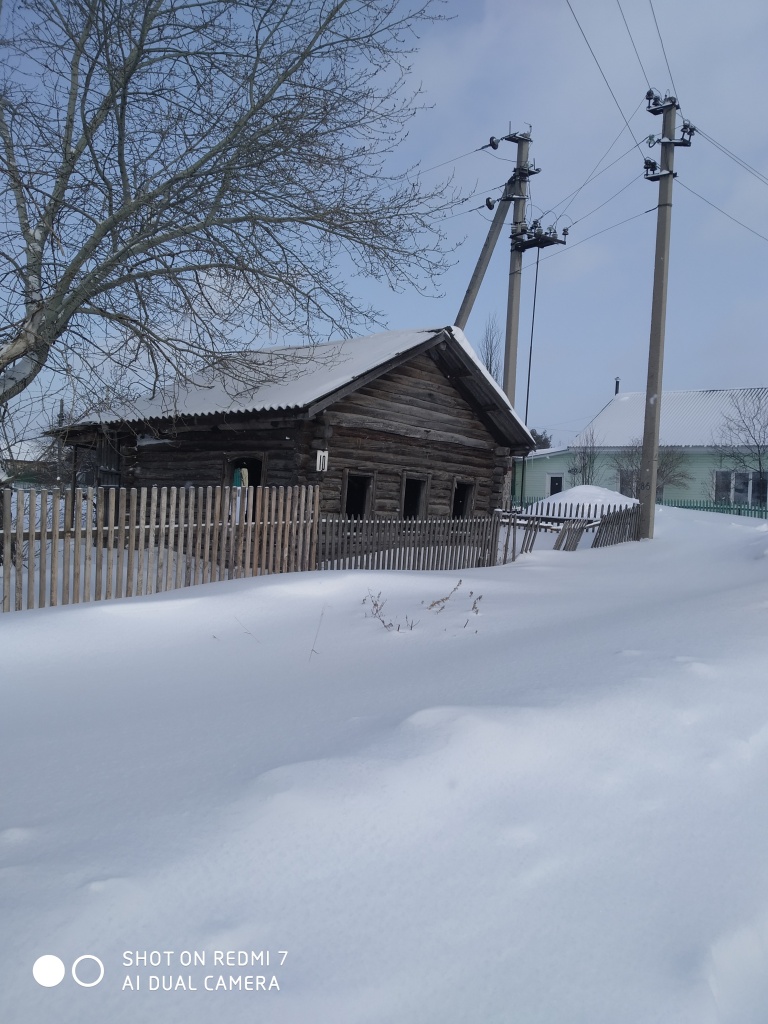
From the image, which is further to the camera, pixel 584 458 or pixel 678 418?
pixel 678 418

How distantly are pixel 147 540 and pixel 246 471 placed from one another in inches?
249

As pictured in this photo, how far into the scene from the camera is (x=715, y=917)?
257 cm

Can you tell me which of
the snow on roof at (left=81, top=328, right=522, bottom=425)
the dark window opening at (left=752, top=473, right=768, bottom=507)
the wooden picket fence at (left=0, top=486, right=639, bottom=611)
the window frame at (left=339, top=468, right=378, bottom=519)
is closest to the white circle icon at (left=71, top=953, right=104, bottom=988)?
the wooden picket fence at (left=0, top=486, right=639, bottom=611)

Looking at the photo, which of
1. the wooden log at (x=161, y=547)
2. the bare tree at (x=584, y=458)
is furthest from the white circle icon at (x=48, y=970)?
the bare tree at (x=584, y=458)

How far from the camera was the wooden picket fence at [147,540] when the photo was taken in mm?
7871

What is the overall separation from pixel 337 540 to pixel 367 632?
531 cm

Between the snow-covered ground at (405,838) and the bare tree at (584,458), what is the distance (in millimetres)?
35429

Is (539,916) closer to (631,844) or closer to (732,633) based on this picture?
(631,844)

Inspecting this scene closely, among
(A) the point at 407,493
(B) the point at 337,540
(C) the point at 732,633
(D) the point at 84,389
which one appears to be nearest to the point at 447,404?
(A) the point at 407,493

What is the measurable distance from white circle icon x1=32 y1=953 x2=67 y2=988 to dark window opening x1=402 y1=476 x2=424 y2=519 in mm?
14775

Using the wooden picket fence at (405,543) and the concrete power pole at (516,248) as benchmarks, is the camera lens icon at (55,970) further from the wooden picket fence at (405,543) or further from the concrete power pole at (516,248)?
the concrete power pole at (516,248)

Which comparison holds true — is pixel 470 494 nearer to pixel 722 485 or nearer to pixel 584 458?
pixel 584 458

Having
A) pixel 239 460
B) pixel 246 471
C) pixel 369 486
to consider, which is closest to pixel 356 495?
pixel 369 486

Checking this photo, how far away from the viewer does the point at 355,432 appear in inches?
598
